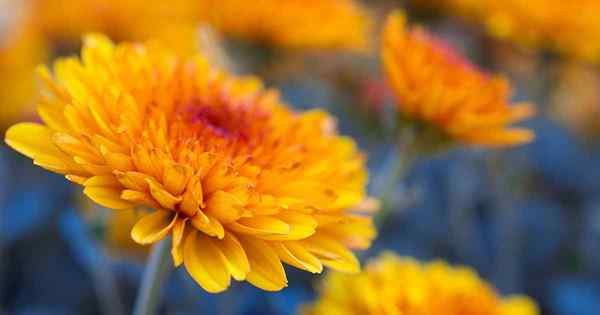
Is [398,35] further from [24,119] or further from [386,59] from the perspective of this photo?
[24,119]

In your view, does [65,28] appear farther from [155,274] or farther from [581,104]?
[581,104]

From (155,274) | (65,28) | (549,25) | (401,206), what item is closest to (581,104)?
(549,25)

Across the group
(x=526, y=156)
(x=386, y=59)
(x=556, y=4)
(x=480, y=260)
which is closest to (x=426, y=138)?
(x=386, y=59)

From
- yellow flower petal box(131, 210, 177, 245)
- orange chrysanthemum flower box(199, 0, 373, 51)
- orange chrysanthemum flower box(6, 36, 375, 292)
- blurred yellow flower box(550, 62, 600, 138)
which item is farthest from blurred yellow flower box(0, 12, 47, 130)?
blurred yellow flower box(550, 62, 600, 138)

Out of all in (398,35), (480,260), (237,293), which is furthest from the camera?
(480,260)

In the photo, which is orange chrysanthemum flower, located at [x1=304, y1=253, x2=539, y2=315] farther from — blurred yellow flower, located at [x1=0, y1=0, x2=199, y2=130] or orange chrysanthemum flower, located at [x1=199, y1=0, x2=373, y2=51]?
blurred yellow flower, located at [x1=0, y1=0, x2=199, y2=130]

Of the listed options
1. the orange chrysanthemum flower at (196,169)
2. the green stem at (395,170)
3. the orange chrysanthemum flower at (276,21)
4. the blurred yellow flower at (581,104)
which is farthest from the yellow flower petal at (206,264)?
the blurred yellow flower at (581,104)

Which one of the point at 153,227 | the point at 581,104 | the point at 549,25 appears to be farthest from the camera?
the point at 581,104
